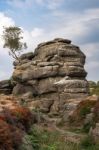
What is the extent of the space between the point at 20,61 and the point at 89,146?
51179 millimetres

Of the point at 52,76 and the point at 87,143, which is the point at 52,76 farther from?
the point at 87,143

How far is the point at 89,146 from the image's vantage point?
87.8 feet

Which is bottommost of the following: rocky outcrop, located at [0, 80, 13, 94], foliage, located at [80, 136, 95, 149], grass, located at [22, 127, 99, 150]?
foliage, located at [80, 136, 95, 149]

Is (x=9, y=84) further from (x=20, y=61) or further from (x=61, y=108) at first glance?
(x=61, y=108)

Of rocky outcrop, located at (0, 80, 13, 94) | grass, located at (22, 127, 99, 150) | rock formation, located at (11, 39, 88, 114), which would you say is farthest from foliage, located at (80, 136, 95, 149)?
rocky outcrop, located at (0, 80, 13, 94)

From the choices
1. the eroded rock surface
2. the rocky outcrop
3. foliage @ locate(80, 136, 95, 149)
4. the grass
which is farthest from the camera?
the rocky outcrop

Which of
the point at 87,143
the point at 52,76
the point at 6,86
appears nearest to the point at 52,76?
the point at 52,76

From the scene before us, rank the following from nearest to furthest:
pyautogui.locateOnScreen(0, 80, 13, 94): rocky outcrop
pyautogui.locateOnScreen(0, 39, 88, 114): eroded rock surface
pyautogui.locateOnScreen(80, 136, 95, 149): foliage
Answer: pyautogui.locateOnScreen(80, 136, 95, 149): foliage
pyautogui.locateOnScreen(0, 39, 88, 114): eroded rock surface
pyautogui.locateOnScreen(0, 80, 13, 94): rocky outcrop

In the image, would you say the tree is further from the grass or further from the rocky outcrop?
the grass

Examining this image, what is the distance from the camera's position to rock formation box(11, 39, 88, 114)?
63.9m

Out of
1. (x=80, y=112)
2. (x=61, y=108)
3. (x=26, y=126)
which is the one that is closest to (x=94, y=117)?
(x=80, y=112)

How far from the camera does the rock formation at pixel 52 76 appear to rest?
63.9 meters

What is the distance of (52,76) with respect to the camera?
6788 cm

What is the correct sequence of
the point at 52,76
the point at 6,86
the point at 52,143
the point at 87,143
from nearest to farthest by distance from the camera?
1. the point at 52,143
2. the point at 87,143
3. the point at 52,76
4. the point at 6,86
